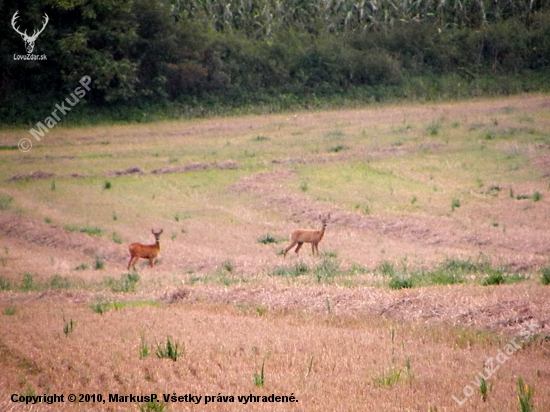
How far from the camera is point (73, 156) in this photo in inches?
1266

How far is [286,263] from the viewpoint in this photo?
1648 cm

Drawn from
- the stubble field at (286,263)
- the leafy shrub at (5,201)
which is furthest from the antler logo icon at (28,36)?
the leafy shrub at (5,201)

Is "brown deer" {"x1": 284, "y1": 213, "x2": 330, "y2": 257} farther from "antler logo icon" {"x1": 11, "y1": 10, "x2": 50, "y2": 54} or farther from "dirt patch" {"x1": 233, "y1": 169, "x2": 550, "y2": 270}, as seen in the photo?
"antler logo icon" {"x1": 11, "y1": 10, "x2": 50, "y2": 54}

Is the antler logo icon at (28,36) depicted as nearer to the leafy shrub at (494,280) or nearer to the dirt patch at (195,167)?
the dirt patch at (195,167)

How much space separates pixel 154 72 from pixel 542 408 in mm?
41630

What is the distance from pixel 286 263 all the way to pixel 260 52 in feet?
115

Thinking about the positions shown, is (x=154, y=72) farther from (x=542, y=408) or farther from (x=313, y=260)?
(x=542, y=408)

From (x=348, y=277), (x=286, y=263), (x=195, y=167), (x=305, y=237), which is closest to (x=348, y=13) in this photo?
(x=195, y=167)

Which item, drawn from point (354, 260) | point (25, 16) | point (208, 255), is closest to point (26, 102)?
point (25, 16)

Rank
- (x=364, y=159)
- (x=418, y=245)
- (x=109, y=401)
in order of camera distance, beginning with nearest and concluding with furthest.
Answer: (x=109, y=401) → (x=418, y=245) → (x=364, y=159)

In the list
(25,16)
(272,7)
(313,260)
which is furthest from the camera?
(272,7)

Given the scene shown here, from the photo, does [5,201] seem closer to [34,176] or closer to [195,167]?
[34,176]

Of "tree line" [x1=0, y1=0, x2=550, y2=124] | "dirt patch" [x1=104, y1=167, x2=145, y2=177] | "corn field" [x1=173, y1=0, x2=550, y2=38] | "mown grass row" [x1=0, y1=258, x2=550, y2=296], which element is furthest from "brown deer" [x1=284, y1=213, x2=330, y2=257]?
"corn field" [x1=173, y1=0, x2=550, y2=38]

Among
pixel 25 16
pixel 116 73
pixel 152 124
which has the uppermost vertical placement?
Answer: pixel 25 16
